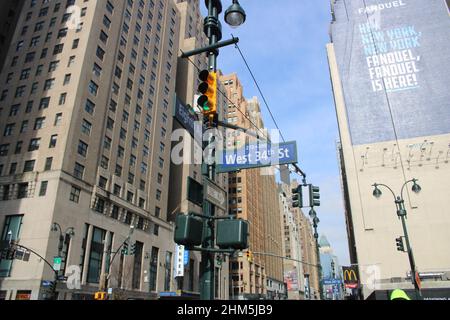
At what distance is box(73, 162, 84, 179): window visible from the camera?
45.4 meters

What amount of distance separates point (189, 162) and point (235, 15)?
219 ft

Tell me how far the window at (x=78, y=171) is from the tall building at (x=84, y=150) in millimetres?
169

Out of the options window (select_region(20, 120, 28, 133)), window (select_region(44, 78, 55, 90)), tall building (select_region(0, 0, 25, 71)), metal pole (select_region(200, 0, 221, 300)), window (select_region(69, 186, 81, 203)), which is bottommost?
metal pole (select_region(200, 0, 221, 300))

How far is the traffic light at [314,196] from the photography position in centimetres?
1747

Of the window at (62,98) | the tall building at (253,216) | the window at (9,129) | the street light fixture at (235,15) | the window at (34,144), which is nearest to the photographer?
the street light fixture at (235,15)

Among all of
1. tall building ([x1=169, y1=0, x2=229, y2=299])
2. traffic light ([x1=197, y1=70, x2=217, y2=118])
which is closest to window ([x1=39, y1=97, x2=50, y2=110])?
tall building ([x1=169, y1=0, x2=229, y2=299])

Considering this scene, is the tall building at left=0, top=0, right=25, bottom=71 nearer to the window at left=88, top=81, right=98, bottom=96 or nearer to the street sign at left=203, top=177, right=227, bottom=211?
the window at left=88, top=81, right=98, bottom=96

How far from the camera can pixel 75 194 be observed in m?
44.6

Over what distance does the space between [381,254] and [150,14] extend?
58.2 meters

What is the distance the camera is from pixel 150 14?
70125 millimetres

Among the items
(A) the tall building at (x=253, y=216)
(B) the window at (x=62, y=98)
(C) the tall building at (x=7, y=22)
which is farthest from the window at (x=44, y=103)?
(A) the tall building at (x=253, y=216)

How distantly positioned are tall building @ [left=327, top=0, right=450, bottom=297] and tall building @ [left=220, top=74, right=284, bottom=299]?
36061 millimetres

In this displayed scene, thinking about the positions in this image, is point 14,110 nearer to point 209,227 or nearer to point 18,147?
point 18,147

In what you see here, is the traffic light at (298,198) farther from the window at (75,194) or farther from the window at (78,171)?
the window at (78,171)
